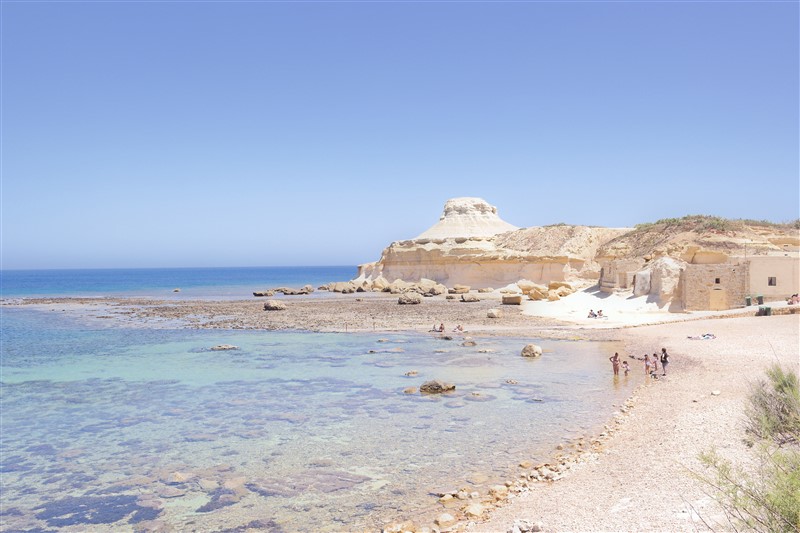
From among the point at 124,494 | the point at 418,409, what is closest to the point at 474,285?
the point at 418,409

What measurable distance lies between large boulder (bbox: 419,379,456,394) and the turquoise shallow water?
379 millimetres

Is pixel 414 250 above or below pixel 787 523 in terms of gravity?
above

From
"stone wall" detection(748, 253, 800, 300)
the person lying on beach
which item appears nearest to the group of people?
the person lying on beach

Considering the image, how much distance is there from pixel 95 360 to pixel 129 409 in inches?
344

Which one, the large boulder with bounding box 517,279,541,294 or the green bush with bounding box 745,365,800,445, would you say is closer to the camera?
the green bush with bounding box 745,365,800,445

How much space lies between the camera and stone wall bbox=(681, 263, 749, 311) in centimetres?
2494

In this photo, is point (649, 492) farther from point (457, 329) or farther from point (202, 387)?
point (457, 329)

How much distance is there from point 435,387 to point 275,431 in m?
4.52

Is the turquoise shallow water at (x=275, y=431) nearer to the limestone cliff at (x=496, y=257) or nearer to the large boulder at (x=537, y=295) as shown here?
the large boulder at (x=537, y=295)

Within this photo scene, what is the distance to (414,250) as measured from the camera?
65250 mm

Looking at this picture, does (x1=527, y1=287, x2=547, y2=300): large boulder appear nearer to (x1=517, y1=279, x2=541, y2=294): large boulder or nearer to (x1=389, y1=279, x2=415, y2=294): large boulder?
(x1=517, y1=279, x2=541, y2=294): large boulder

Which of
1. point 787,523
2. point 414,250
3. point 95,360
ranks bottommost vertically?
point 95,360

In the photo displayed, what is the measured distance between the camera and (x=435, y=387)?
46.2 ft

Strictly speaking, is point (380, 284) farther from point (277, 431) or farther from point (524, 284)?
point (277, 431)
